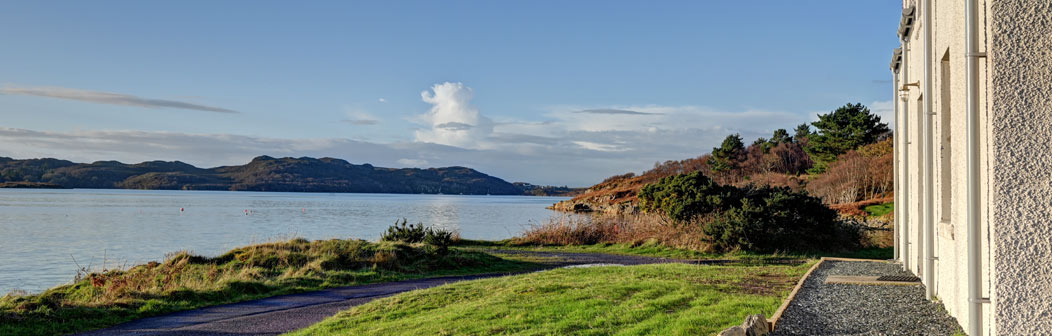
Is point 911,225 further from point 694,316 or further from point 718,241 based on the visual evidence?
point 718,241

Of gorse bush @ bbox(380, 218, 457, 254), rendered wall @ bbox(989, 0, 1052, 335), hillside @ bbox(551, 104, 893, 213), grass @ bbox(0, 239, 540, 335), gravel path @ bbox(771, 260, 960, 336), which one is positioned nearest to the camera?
rendered wall @ bbox(989, 0, 1052, 335)

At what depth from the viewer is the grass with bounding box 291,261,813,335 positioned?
7729 millimetres

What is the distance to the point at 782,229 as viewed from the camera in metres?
20.7

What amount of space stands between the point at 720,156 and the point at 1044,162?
208 feet

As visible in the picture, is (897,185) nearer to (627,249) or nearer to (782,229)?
(782,229)

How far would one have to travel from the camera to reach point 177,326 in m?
11.0

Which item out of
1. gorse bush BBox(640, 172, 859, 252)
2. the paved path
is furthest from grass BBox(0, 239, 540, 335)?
gorse bush BBox(640, 172, 859, 252)

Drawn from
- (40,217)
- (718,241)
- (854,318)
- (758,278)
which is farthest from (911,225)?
(40,217)

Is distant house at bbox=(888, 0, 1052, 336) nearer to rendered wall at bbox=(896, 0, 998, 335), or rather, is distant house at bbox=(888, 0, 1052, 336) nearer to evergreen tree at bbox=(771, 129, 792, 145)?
rendered wall at bbox=(896, 0, 998, 335)

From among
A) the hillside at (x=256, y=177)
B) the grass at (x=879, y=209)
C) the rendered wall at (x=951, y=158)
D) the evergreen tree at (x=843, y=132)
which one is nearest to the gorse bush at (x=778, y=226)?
the rendered wall at (x=951, y=158)

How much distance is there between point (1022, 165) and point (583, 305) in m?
5.60

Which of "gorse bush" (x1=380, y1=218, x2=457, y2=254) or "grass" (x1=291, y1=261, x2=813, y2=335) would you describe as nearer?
"grass" (x1=291, y1=261, x2=813, y2=335)

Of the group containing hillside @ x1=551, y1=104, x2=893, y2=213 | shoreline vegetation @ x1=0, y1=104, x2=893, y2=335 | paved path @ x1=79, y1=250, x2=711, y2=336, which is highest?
hillside @ x1=551, y1=104, x2=893, y2=213

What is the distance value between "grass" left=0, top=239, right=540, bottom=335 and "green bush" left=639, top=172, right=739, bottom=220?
6441 millimetres
